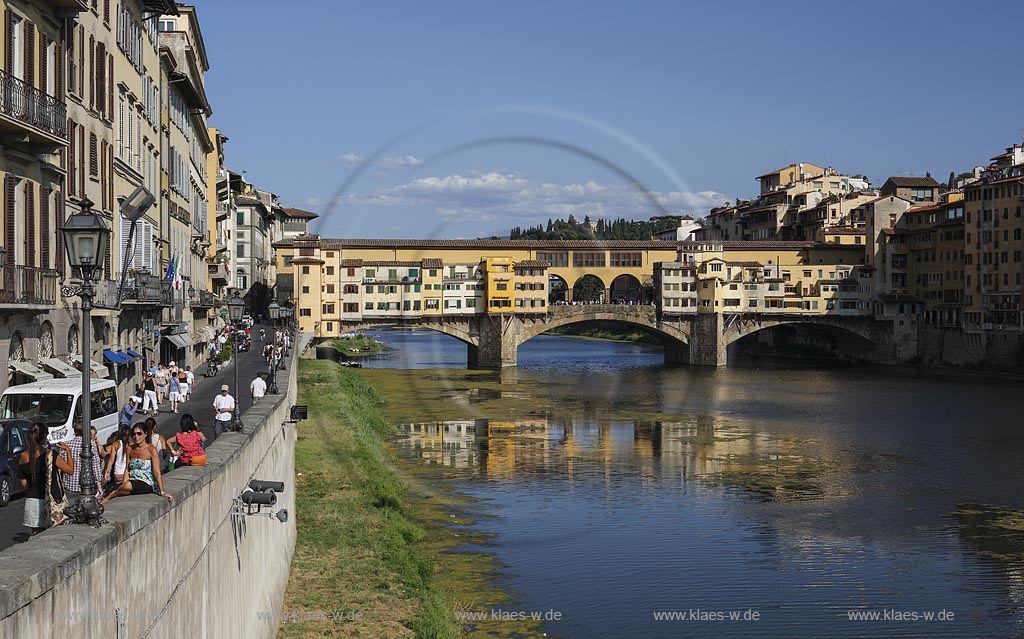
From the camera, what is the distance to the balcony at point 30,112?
67.1 ft

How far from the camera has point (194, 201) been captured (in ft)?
190

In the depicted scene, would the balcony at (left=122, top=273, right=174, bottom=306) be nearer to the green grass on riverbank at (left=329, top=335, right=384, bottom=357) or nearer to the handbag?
the handbag

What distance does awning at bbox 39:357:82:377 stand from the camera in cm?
2395

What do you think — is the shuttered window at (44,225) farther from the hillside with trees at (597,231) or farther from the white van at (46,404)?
the hillside with trees at (597,231)

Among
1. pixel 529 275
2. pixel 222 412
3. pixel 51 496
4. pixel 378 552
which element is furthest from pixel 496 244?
pixel 51 496

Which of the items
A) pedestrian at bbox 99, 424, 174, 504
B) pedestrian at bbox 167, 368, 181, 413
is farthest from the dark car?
pedestrian at bbox 167, 368, 181, 413

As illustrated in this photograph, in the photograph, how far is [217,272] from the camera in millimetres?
71812

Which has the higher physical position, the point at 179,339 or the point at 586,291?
the point at 586,291

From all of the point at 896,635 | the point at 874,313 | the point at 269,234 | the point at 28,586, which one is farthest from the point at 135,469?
the point at 269,234

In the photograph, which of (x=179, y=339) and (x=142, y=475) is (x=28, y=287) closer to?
(x=142, y=475)

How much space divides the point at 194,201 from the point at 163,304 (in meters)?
20.0

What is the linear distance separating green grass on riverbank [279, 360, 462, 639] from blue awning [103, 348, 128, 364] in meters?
6.01

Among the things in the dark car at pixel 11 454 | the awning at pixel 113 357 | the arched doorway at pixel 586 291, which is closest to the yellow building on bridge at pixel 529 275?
the arched doorway at pixel 586 291

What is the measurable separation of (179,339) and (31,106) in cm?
2388
